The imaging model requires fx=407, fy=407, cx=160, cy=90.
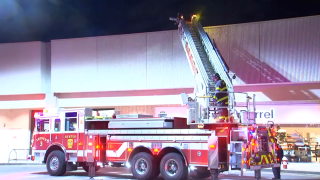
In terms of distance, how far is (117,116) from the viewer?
14.7 meters

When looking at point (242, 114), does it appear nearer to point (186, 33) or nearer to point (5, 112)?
point (186, 33)

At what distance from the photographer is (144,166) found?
1382 centimetres

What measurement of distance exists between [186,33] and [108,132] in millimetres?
8102

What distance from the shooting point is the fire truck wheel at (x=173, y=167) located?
12.9 m

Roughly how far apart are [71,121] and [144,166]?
12.5ft

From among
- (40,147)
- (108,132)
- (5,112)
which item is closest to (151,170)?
(108,132)

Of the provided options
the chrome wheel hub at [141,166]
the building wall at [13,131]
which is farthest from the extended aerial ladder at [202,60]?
the building wall at [13,131]

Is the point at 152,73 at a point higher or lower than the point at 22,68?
lower

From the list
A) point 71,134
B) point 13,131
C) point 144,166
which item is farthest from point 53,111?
point 13,131

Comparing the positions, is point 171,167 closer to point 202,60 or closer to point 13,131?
point 202,60

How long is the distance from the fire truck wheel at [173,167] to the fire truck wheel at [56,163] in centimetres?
439

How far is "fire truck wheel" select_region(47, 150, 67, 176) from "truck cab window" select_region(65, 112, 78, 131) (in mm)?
1016

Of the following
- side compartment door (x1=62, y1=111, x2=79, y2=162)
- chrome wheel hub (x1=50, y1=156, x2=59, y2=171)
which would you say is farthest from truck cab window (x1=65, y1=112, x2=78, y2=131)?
chrome wheel hub (x1=50, y1=156, x2=59, y2=171)

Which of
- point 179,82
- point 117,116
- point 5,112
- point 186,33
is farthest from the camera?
point 5,112
